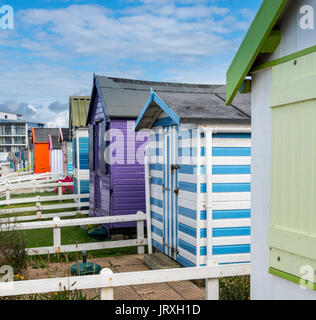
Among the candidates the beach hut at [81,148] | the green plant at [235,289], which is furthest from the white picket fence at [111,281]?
the beach hut at [81,148]

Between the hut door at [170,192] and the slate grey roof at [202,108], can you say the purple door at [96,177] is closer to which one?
the slate grey roof at [202,108]

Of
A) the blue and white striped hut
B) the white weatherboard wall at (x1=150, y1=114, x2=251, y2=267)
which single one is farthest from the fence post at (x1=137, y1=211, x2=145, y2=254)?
the white weatherboard wall at (x1=150, y1=114, x2=251, y2=267)

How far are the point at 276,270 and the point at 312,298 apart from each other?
41 centimetres

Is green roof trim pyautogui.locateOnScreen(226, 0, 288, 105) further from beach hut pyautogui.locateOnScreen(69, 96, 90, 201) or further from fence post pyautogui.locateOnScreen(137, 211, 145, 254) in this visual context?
beach hut pyautogui.locateOnScreen(69, 96, 90, 201)

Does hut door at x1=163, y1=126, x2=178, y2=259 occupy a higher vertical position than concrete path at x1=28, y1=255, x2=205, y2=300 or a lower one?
higher

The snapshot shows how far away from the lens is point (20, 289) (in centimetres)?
411

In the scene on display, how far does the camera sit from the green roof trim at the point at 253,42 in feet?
11.5

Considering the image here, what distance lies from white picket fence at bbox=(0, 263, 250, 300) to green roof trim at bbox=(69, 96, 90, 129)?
1187 cm

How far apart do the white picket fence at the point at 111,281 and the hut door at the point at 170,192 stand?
312cm

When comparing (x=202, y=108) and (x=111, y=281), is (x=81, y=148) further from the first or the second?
(x=111, y=281)

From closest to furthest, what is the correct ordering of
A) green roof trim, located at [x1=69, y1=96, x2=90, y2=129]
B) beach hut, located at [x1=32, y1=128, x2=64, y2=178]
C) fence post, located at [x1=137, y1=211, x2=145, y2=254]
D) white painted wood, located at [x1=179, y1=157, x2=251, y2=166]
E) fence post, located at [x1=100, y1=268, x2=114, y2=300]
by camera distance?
1. fence post, located at [x1=100, y1=268, x2=114, y2=300]
2. white painted wood, located at [x1=179, y1=157, x2=251, y2=166]
3. fence post, located at [x1=137, y1=211, x2=145, y2=254]
4. green roof trim, located at [x1=69, y1=96, x2=90, y2=129]
5. beach hut, located at [x1=32, y1=128, x2=64, y2=178]

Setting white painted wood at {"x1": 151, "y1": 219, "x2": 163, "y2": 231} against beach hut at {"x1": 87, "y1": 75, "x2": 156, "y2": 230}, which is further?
beach hut at {"x1": 87, "y1": 75, "x2": 156, "y2": 230}

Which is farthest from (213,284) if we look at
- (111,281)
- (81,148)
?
(81,148)

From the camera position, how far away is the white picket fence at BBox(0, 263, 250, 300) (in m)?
4.13
